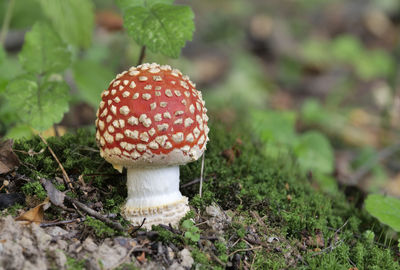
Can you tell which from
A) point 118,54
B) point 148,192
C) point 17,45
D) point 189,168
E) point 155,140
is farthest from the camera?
point 17,45

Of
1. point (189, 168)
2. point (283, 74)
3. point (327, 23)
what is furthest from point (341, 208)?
point (327, 23)

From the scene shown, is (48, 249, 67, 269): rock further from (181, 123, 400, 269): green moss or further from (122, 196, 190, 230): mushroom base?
(181, 123, 400, 269): green moss

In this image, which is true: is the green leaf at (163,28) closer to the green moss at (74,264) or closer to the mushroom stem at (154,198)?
the mushroom stem at (154,198)

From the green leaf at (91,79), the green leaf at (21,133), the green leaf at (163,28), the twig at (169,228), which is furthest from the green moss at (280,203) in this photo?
the green leaf at (21,133)

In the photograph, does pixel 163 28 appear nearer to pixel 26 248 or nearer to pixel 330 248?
pixel 26 248

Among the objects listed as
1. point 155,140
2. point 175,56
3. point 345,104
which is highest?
point 175,56

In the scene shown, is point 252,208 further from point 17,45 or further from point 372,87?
point 372,87
